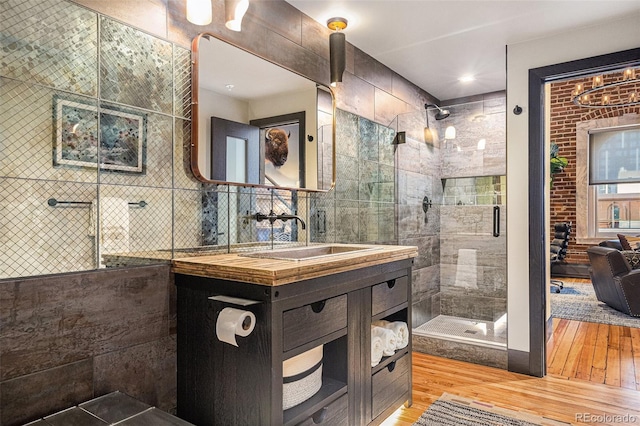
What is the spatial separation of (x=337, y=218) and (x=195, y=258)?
49.4 inches

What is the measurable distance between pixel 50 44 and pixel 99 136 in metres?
0.32

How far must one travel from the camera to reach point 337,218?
111 inches

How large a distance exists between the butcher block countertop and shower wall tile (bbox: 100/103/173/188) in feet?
1.17

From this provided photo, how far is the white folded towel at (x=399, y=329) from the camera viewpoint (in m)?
2.25

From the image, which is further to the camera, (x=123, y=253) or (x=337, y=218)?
(x=337, y=218)

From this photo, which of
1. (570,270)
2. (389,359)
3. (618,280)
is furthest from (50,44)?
(570,270)

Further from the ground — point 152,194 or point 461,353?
point 152,194

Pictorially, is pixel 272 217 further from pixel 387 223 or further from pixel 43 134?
pixel 387 223

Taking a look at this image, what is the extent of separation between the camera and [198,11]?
1654 mm

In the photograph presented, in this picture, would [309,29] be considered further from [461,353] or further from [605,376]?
[605,376]

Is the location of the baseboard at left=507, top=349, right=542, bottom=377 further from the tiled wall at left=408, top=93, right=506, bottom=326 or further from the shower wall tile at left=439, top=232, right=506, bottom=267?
the shower wall tile at left=439, top=232, right=506, bottom=267

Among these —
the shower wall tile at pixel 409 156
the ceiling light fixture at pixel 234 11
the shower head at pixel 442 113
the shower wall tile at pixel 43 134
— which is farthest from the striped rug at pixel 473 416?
the shower head at pixel 442 113

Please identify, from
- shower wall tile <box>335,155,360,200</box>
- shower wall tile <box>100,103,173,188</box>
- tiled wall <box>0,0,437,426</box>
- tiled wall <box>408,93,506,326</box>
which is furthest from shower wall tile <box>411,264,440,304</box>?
shower wall tile <box>100,103,173,188</box>

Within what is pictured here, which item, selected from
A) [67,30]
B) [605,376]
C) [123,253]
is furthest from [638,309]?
[67,30]
